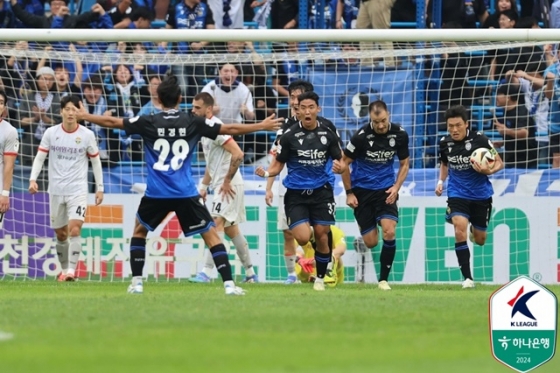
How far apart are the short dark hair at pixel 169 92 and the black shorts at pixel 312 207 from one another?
2739 millimetres

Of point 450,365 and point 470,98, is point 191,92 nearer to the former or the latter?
point 470,98

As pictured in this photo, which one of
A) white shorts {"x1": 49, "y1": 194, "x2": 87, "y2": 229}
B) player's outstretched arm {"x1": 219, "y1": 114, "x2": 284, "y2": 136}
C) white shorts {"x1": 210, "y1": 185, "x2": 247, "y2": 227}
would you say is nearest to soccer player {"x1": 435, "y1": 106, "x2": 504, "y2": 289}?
white shorts {"x1": 210, "y1": 185, "x2": 247, "y2": 227}

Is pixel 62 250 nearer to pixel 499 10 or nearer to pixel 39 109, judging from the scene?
pixel 39 109

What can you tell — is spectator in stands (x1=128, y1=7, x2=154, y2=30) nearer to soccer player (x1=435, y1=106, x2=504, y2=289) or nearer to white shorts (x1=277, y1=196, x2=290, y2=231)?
white shorts (x1=277, y1=196, x2=290, y2=231)

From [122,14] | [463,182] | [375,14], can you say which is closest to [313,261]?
[463,182]

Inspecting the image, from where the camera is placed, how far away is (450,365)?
873 cm

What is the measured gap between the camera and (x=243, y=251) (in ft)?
59.4

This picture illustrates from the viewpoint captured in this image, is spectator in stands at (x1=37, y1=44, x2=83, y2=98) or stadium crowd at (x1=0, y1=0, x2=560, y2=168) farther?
spectator in stands at (x1=37, y1=44, x2=83, y2=98)

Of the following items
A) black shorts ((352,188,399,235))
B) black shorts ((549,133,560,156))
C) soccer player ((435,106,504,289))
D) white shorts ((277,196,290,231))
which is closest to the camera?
black shorts ((352,188,399,235))

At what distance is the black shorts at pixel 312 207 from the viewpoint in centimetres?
1565

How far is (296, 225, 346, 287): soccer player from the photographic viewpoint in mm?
17531

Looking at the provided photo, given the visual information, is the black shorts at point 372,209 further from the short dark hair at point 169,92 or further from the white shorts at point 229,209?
the short dark hair at point 169,92

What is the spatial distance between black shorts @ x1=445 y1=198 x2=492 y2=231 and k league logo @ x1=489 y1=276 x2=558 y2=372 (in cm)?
791

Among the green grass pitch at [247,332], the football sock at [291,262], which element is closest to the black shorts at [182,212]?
the green grass pitch at [247,332]
